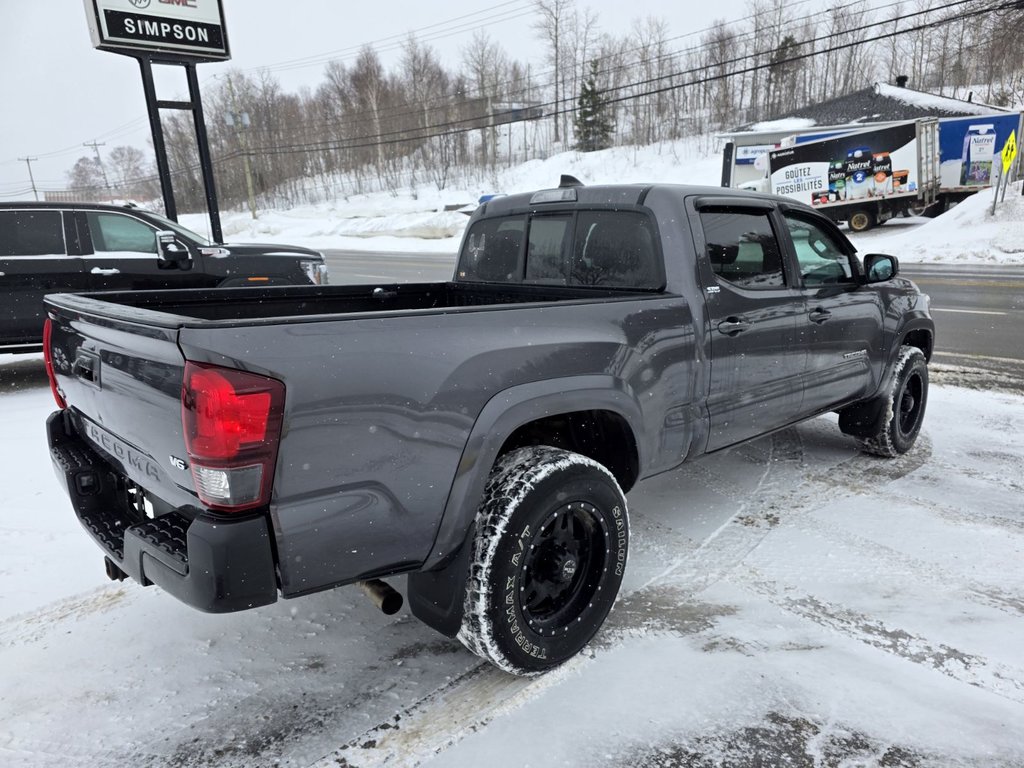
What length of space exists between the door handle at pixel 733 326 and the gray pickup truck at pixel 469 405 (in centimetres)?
1

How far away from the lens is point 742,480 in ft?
14.6

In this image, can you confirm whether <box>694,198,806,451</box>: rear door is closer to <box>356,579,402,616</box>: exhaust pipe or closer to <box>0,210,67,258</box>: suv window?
<box>356,579,402,616</box>: exhaust pipe

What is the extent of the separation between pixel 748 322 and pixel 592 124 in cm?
5459

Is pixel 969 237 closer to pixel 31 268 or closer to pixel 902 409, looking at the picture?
pixel 902 409

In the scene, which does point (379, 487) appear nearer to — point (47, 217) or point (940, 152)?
point (47, 217)

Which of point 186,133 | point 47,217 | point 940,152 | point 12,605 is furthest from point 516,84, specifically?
point 12,605

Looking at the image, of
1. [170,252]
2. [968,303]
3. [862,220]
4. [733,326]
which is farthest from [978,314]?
[862,220]

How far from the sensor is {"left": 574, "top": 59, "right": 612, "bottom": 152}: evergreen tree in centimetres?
5297

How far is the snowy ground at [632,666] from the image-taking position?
7.10 feet

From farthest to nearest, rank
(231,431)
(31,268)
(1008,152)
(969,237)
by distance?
1. (969,237)
2. (1008,152)
3. (31,268)
4. (231,431)

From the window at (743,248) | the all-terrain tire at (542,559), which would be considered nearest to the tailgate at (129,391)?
the all-terrain tire at (542,559)

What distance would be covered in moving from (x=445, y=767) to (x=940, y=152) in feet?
101

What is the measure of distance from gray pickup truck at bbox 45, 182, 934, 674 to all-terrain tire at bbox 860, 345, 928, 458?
84cm

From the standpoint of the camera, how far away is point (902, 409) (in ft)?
16.0
